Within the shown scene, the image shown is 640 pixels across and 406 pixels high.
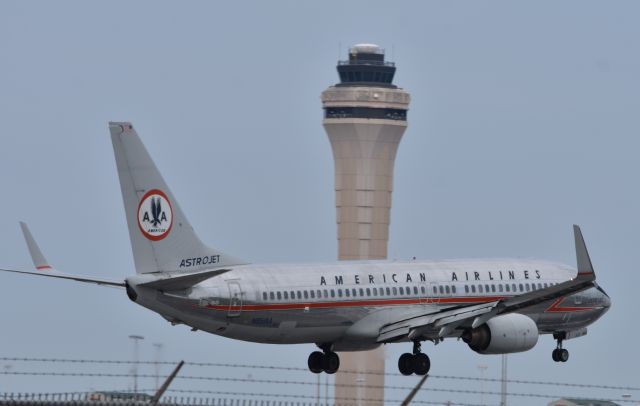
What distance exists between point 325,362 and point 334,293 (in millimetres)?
4200

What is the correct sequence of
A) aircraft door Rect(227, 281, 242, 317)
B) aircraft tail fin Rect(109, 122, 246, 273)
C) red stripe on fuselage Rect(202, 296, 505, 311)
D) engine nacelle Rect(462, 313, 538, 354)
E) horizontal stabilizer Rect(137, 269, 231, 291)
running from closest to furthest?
horizontal stabilizer Rect(137, 269, 231, 291), aircraft tail fin Rect(109, 122, 246, 273), aircraft door Rect(227, 281, 242, 317), red stripe on fuselage Rect(202, 296, 505, 311), engine nacelle Rect(462, 313, 538, 354)

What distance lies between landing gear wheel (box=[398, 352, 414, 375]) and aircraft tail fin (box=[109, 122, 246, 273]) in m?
10.8

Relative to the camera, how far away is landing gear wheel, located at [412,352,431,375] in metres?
77.1

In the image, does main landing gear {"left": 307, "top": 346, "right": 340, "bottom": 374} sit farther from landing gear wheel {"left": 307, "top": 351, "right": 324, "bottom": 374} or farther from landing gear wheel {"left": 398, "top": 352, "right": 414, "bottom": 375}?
landing gear wheel {"left": 398, "top": 352, "right": 414, "bottom": 375}

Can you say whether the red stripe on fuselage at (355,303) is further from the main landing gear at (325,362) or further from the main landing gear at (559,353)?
the main landing gear at (559,353)

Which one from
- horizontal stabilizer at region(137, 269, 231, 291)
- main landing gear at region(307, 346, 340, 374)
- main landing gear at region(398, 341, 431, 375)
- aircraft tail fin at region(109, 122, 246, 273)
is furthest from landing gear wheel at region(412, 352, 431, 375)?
horizontal stabilizer at region(137, 269, 231, 291)

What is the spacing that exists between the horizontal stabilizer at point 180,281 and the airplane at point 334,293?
0.04 metres

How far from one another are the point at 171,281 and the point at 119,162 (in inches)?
205

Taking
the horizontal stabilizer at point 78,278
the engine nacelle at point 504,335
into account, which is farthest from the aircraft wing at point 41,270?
the engine nacelle at point 504,335

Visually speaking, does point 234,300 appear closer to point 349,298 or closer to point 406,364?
point 349,298

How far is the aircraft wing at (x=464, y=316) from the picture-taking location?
7438cm

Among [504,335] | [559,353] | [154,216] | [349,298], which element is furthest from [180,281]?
[559,353]

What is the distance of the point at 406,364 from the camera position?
253 feet

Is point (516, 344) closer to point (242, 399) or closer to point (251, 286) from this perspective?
point (251, 286)
